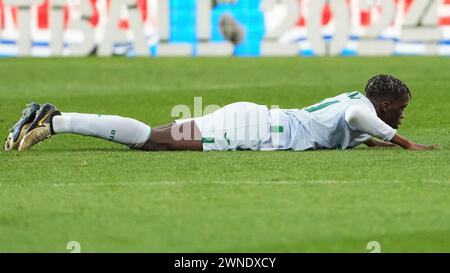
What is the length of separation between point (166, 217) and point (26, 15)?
19.3m

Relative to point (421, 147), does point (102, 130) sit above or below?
above

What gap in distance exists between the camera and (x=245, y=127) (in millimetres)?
11289

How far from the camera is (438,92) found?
1786cm

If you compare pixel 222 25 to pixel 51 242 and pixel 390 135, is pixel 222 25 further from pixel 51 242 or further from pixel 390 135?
pixel 51 242

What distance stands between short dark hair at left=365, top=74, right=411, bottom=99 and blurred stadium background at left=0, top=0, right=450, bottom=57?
15.2m

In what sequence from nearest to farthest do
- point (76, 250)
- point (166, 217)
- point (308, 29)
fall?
point (76, 250), point (166, 217), point (308, 29)

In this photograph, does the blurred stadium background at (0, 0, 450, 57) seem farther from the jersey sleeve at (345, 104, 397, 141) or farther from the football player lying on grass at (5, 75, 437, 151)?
the jersey sleeve at (345, 104, 397, 141)

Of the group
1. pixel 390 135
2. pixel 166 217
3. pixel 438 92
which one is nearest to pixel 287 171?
pixel 390 135

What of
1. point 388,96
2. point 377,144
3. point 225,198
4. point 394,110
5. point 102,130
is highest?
point 388,96

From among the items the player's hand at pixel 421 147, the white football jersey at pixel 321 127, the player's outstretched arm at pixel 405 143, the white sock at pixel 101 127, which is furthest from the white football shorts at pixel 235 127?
the player's hand at pixel 421 147

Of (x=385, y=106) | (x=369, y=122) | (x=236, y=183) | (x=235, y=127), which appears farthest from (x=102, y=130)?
(x=385, y=106)

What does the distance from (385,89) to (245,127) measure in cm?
127

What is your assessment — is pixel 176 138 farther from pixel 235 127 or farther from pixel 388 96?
pixel 388 96

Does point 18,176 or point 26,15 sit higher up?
point 26,15
